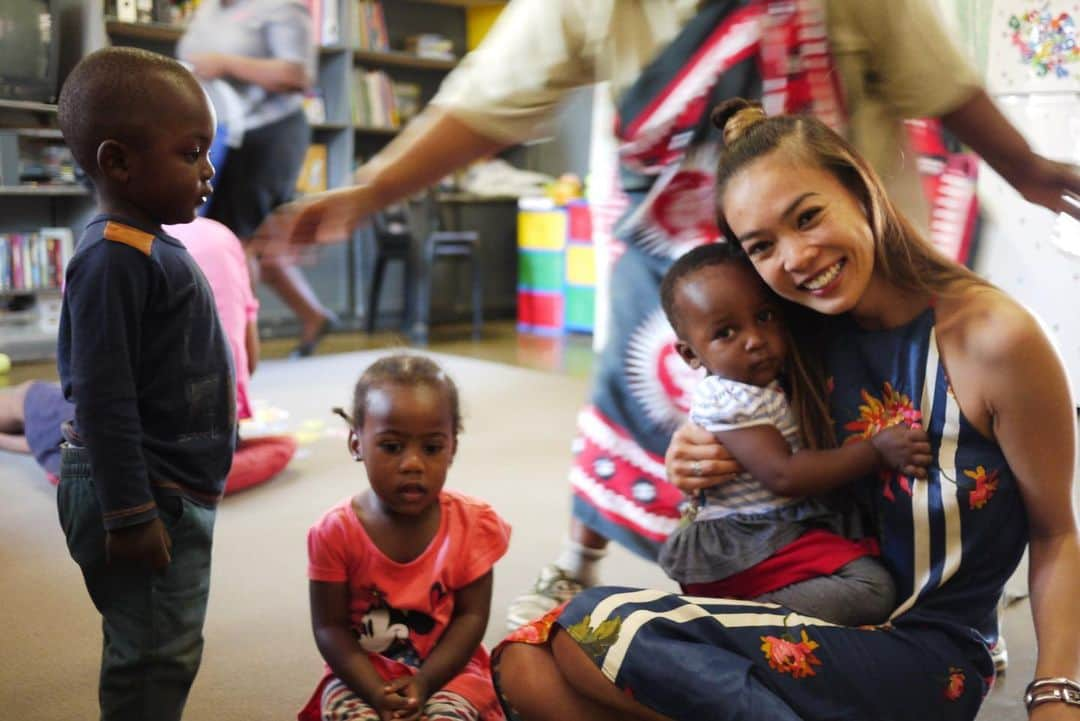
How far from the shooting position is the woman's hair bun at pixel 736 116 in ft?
3.95

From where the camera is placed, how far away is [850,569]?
3.89 feet

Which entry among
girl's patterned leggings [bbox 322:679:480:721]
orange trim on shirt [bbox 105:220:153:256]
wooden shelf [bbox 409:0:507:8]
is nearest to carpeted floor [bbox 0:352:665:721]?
girl's patterned leggings [bbox 322:679:480:721]

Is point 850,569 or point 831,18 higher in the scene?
point 831,18

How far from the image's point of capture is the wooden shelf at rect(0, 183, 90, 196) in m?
4.65

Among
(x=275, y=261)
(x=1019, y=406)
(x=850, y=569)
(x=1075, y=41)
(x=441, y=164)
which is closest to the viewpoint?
(x=1019, y=406)

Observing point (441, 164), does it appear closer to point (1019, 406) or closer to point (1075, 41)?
point (1019, 406)

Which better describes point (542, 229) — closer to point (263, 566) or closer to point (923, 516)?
point (263, 566)

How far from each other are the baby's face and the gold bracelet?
43 centimetres

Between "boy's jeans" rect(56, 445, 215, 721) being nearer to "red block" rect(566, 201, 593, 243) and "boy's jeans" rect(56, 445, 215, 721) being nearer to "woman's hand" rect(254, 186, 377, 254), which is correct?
"woman's hand" rect(254, 186, 377, 254)

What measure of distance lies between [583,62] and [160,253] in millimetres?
597

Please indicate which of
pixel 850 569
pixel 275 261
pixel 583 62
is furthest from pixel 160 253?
pixel 850 569

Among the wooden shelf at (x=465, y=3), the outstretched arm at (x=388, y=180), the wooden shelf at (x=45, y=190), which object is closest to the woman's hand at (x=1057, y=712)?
the outstretched arm at (x=388, y=180)

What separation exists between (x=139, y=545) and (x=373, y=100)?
5009mm

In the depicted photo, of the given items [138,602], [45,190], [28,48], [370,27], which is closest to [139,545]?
[138,602]
